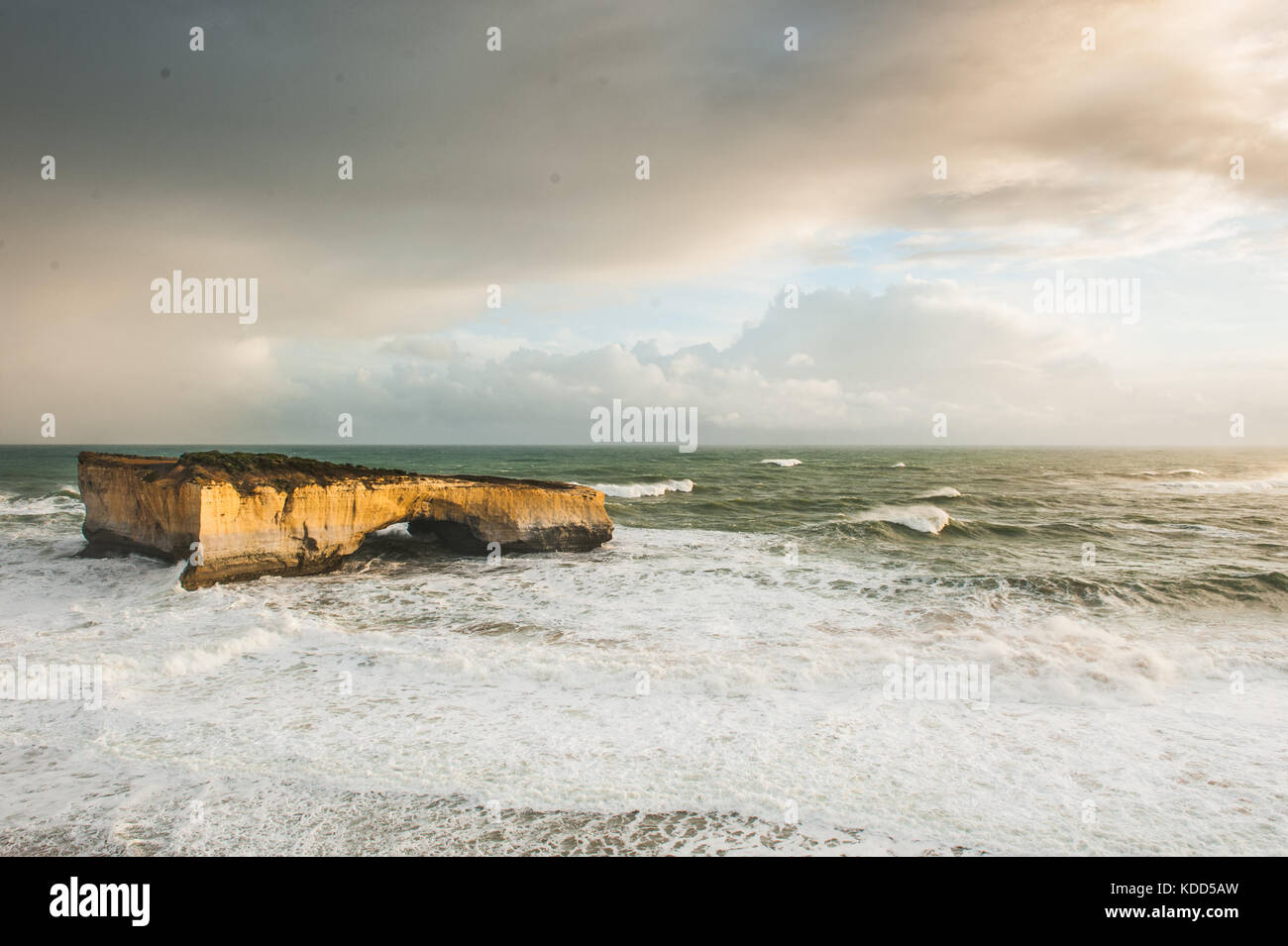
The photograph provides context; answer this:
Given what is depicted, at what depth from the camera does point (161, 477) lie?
1191 centimetres

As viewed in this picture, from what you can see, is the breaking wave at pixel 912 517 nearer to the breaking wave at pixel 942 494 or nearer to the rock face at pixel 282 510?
the breaking wave at pixel 942 494

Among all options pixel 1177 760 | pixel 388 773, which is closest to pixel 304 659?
pixel 388 773

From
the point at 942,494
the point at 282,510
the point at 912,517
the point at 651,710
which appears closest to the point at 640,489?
the point at 912,517

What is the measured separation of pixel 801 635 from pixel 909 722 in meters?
2.86

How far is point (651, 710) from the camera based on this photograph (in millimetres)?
6395

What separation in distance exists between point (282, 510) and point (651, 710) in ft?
31.1

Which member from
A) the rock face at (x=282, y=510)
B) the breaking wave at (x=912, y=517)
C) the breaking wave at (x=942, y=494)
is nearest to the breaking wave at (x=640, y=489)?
the breaking wave at (x=912, y=517)

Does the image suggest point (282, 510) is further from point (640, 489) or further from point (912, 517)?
point (640, 489)

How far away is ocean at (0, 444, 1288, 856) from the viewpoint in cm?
433

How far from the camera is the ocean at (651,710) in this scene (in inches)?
170
